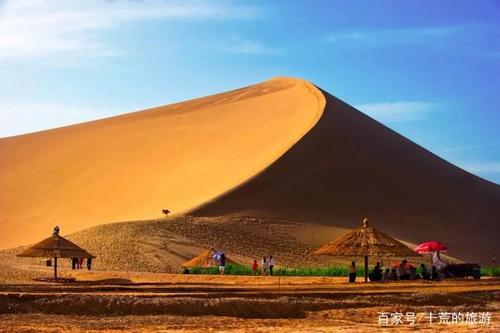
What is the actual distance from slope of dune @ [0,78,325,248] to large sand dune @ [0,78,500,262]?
0.46 ft

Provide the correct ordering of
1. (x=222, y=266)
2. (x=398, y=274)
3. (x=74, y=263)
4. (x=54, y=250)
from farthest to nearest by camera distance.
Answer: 1. (x=74, y=263)
2. (x=222, y=266)
3. (x=54, y=250)
4. (x=398, y=274)

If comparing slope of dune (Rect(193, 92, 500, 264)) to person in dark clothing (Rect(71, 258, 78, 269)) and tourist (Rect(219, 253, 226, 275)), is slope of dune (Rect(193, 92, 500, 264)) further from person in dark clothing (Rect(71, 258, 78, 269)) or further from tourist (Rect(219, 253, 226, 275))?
tourist (Rect(219, 253, 226, 275))

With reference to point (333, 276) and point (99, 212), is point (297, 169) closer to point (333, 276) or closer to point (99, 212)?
point (99, 212)

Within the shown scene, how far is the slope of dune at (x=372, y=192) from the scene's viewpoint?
45719 mm

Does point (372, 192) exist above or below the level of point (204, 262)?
above

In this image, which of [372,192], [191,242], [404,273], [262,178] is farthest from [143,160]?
[404,273]

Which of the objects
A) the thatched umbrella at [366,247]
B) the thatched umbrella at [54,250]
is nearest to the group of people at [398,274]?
the thatched umbrella at [366,247]

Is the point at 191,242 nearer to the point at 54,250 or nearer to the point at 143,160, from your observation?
the point at 54,250

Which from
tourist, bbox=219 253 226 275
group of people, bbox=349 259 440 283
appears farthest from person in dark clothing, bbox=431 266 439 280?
tourist, bbox=219 253 226 275

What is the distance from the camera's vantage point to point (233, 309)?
1681 cm

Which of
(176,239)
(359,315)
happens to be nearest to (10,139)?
(176,239)

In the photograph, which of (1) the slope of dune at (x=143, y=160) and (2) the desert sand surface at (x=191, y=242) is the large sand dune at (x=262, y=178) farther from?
(2) the desert sand surface at (x=191, y=242)

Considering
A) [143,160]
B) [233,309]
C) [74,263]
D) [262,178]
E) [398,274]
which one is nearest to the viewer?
[233,309]

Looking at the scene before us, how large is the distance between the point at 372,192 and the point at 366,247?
2170cm
